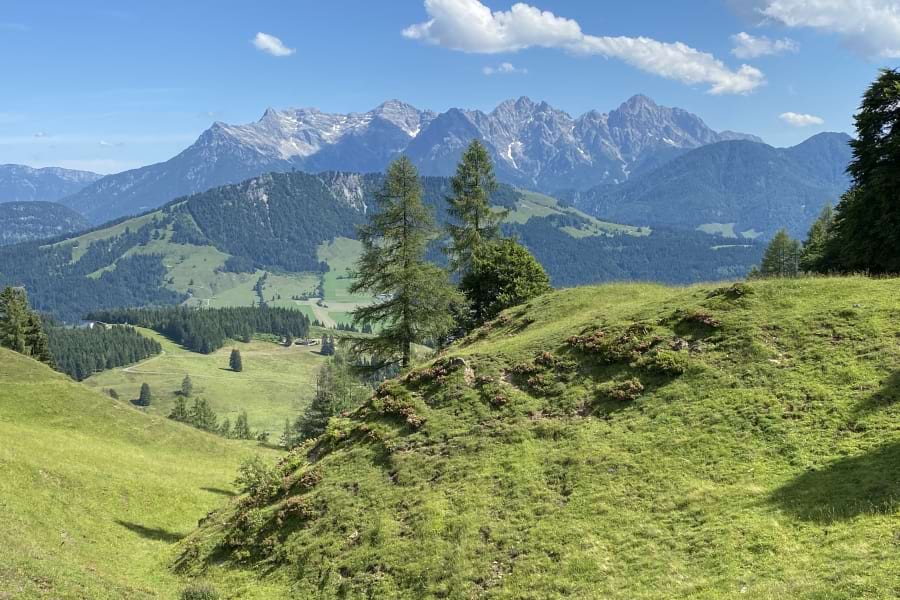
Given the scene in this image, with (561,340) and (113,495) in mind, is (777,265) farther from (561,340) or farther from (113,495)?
(113,495)

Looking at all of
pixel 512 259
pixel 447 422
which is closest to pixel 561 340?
pixel 447 422

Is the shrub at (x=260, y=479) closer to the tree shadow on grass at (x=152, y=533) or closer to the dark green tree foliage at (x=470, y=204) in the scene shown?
the tree shadow on grass at (x=152, y=533)

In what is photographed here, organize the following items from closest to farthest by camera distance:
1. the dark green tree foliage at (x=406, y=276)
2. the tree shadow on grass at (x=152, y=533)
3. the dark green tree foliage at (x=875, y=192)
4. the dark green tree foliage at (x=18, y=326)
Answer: the tree shadow on grass at (x=152, y=533)
the dark green tree foliage at (x=875, y=192)
the dark green tree foliage at (x=406, y=276)
the dark green tree foliage at (x=18, y=326)

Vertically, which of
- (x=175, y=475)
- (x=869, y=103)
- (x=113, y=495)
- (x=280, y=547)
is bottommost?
(x=175, y=475)

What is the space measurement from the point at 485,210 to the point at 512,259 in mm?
11598

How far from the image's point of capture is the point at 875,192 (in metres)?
43.3

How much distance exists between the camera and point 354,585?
67.4 feet

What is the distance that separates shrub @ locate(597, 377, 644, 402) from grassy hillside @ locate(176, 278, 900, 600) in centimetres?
10

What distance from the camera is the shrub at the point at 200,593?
22.1 meters

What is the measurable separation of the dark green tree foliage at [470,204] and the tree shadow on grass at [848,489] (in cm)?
4781

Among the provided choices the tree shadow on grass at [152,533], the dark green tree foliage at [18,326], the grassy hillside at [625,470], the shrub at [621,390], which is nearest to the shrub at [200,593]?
the grassy hillside at [625,470]

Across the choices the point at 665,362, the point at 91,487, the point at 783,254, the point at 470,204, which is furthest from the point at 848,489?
the point at 783,254

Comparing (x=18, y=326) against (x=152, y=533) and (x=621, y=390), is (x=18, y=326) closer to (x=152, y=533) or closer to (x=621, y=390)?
(x=152, y=533)

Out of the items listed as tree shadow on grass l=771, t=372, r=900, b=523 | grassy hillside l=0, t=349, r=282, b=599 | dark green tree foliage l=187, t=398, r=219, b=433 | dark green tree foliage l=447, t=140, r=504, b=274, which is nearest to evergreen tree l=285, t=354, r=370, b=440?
grassy hillside l=0, t=349, r=282, b=599
